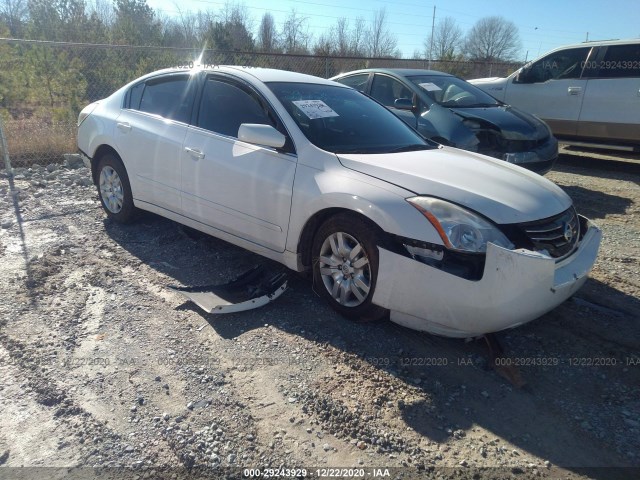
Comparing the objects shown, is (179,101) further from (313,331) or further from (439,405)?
(439,405)

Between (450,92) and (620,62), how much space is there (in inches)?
137

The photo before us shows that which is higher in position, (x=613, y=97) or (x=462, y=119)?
(x=613, y=97)

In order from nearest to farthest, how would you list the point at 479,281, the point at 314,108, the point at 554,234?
the point at 479,281
the point at 554,234
the point at 314,108

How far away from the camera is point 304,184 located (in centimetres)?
364

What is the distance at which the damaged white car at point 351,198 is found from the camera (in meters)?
3.01

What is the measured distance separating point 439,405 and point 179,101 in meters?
3.53

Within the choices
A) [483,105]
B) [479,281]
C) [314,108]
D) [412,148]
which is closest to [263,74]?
[314,108]

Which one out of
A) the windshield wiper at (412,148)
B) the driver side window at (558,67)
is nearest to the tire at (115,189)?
the windshield wiper at (412,148)

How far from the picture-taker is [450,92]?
7.60 m

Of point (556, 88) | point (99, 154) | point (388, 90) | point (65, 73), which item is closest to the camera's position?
point (99, 154)

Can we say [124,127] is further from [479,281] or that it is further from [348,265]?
[479,281]

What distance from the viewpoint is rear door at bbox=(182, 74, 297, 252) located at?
12.5 ft

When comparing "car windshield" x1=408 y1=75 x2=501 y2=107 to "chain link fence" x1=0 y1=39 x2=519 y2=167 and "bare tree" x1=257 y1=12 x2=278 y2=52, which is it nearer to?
"chain link fence" x1=0 y1=39 x2=519 y2=167

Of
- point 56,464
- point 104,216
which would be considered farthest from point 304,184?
point 104,216
